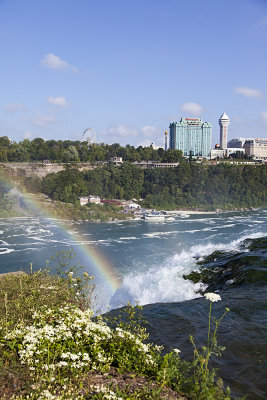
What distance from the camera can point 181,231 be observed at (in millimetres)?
24094

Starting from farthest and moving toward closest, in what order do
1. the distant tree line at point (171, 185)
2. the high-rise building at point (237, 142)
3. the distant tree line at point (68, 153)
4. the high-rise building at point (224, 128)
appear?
the high-rise building at point (237, 142), the high-rise building at point (224, 128), the distant tree line at point (68, 153), the distant tree line at point (171, 185)

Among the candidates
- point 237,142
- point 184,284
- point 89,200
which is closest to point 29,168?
point 89,200

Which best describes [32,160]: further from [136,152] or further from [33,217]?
[33,217]

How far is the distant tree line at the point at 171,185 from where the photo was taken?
38.1 meters

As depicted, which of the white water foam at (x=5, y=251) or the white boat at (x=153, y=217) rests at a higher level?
the white water foam at (x=5, y=251)

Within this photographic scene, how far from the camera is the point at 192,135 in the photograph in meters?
81.6

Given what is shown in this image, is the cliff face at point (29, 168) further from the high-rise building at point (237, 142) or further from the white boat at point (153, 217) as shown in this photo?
the high-rise building at point (237, 142)

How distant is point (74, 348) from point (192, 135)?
268 ft

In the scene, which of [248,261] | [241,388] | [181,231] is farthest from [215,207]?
[241,388]

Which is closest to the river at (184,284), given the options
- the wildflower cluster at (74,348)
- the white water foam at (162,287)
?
the white water foam at (162,287)

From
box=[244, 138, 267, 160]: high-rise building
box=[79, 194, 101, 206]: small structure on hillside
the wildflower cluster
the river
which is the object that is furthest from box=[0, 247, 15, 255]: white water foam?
box=[244, 138, 267, 160]: high-rise building

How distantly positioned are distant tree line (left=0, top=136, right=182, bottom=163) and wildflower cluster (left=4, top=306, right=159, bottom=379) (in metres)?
42.1

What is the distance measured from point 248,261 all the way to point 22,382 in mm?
6150

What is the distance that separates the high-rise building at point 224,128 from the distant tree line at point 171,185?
144ft
